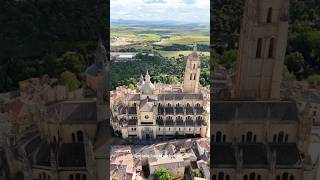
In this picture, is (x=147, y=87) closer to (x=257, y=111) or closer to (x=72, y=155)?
(x=72, y=155)

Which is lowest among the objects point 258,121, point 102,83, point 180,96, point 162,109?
point 162,109

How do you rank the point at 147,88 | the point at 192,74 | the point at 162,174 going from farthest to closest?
the point at 192,74, the point at 147,88, the point at 162,174

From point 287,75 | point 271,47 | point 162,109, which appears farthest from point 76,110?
point 162,109

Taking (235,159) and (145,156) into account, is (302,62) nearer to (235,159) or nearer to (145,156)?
(235,159)

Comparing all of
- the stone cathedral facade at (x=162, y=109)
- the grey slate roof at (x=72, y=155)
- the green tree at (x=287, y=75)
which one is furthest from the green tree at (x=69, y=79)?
the stone cathedral facade at (x=162, y=109)

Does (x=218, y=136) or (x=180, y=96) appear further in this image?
(x=180, y=96)

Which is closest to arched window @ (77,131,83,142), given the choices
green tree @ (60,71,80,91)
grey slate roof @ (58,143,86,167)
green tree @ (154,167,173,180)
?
grey slate roof @ (58,143,86,167)

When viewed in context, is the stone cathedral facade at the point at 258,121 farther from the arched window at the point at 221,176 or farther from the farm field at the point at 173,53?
the farm field at the point at 173,53

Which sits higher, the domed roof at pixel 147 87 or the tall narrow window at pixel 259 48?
the tall narrow window at pixel 259 48
